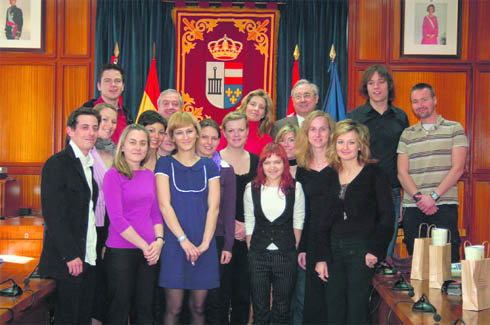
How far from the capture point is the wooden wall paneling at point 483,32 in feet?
19.3

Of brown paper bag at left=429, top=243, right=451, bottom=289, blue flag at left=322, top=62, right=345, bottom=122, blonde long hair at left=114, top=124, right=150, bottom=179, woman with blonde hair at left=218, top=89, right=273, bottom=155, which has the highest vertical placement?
blue flag at left=322, top=62, right=345, bottom=122

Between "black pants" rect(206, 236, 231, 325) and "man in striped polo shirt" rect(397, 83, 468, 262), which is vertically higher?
"man in striped polo shirt" rect(397, 83, 468, 262)

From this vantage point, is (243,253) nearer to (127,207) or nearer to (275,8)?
(127,207)

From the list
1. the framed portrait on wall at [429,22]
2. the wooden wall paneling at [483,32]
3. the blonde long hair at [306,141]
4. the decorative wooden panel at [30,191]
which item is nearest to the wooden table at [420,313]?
the blonde long hair at [306,141]

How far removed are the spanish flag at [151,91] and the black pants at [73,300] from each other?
10.4ft

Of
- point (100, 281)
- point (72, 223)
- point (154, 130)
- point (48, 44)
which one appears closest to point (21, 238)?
point (48, 44)

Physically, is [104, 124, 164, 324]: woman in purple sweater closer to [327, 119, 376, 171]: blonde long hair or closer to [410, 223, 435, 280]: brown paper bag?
[327, 119, 376, 171]: blonde long hair

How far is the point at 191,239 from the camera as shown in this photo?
9.24ft

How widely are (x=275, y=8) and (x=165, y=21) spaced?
1303 millimetres

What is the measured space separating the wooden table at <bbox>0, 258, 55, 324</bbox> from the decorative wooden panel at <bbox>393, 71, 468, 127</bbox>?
4.52m

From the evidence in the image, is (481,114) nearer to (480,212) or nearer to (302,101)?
(480,212)

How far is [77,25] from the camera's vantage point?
600 centimetres

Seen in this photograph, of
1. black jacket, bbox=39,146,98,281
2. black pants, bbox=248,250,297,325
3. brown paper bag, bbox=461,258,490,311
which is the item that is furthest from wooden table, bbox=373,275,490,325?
black jacket, bbox=39,146,98,281

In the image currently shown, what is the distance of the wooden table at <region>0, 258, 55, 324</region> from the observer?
2227mm
